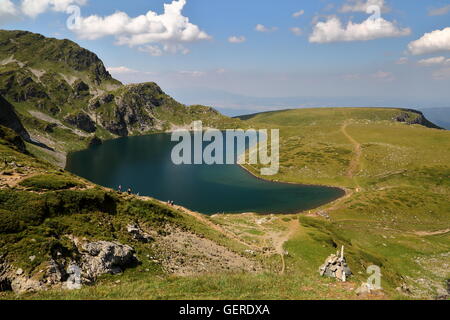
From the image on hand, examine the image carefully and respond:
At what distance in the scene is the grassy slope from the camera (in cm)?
6612

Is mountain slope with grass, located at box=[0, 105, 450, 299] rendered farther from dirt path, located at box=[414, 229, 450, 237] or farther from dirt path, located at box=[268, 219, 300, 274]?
dirt path, located at box=[414, 229, 450, 237]

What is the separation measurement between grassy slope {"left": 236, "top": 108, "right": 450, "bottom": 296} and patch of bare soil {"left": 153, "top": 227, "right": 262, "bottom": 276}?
57.8 feet

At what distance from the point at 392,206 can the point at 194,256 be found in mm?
96952

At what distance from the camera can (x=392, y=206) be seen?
109875 mm

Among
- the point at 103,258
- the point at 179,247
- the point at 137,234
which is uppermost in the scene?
the point at 103,258

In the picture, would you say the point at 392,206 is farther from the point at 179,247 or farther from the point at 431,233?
the point at 179,247

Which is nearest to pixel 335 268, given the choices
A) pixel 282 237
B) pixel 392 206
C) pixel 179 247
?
pixel 179 247

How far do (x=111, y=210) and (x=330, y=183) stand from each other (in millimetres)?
132793

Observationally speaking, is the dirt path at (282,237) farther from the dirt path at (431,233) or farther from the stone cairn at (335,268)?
the dirt path at (431,233)

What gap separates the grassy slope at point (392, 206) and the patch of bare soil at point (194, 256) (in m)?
17.6

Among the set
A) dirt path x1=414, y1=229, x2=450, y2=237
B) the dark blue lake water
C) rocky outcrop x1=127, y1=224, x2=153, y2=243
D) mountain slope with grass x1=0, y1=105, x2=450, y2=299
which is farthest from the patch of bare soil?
dirt path x1=414, y1=229, x2=450, y2=237

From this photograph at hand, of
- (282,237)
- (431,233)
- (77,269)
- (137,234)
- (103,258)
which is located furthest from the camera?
(431,233)

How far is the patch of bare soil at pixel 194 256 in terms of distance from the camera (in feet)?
122
